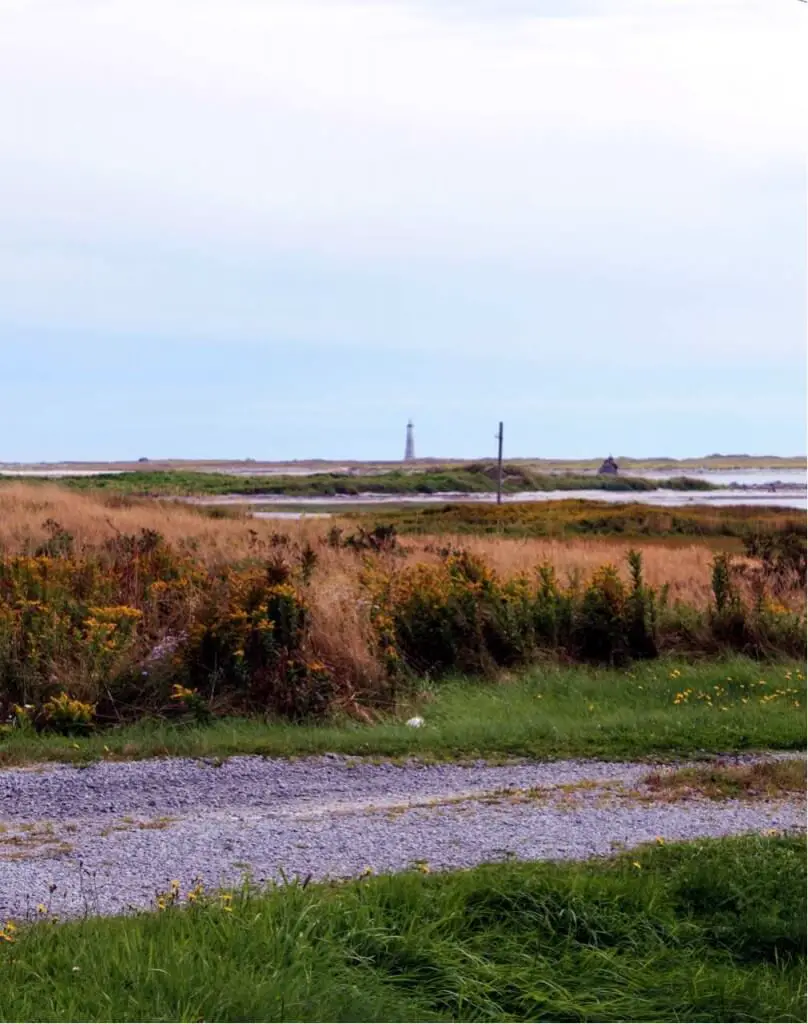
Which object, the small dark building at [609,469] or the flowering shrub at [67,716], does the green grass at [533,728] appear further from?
the small dark building at [609,469]

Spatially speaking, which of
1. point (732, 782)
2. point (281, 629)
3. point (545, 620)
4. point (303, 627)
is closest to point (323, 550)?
point (545, 620)

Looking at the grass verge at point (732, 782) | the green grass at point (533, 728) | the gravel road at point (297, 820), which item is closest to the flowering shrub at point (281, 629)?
the green grass at point (533, 728)

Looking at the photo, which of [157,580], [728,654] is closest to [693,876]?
[728,654]

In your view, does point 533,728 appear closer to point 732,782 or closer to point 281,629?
point 732,782

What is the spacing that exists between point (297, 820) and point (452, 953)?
2.47 meters

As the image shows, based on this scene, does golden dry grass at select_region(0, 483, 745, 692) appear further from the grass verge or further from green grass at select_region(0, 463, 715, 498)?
green grass at select_region(0, 463, 715, 498)

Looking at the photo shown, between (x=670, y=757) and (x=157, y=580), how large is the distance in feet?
20.1

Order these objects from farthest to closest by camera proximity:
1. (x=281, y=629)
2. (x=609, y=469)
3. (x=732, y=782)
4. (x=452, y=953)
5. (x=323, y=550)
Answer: (x=609, y=469) < (x=323, y=550) < (x=281, y=629) < (x=732, y=782) < (x=452, y=953)

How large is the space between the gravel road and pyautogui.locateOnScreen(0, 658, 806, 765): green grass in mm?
389

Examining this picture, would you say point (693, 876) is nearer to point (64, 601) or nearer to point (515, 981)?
point (515, 981)

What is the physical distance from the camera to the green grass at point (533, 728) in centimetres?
902

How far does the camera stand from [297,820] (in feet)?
23.0

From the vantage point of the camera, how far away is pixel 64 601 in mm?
11461

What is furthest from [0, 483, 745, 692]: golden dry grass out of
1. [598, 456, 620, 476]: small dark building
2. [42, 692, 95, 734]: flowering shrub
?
[598, 456, 620, 476]: small dark building
